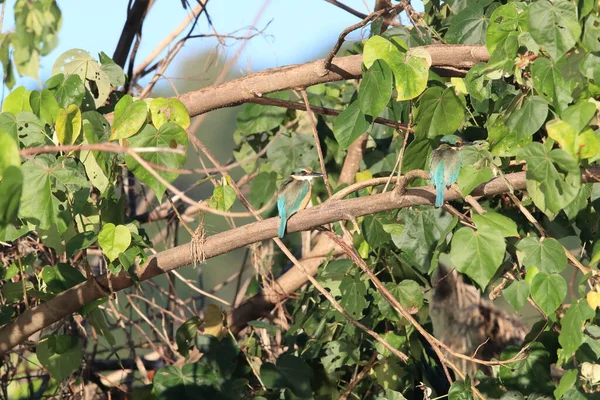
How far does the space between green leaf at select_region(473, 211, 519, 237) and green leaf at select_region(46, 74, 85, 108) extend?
4.39 ft

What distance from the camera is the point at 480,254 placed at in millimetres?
2277

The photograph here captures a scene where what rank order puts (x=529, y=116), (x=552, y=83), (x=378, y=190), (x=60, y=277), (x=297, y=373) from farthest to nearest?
(x=297, y=373), (x=378, y=190), (x=60, y=277), (x=529, y=116), (x=552, y=83)

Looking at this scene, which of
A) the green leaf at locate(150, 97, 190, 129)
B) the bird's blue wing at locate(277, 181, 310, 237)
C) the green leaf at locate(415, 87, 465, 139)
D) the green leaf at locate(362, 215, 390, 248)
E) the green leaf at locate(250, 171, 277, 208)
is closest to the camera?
the green leaf at locate(150, 97, 190, 129)

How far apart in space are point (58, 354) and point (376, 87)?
5.16 feet

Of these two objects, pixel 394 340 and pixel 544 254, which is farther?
pixel 394 340

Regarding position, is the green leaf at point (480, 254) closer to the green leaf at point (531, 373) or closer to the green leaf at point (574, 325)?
the green leaf at point (574, 325)

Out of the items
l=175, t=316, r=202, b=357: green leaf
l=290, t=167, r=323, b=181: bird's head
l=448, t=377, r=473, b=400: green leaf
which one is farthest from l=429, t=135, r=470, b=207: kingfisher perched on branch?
l=175, t=316, r=202, b=357: green leaf

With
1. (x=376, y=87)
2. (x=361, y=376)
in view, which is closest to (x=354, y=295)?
(x=361, y=376)

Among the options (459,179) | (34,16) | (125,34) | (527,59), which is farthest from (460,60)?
(125,34)

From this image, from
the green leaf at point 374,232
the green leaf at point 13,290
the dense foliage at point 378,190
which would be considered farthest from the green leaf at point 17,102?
the green leaf at point 374,232

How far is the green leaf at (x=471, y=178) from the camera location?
2.27 m

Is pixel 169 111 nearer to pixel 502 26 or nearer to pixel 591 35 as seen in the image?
pixel 502 26

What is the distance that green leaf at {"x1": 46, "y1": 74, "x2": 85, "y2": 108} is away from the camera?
2631mm

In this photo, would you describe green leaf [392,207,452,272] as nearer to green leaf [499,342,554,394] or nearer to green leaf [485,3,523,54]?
green leaf [499,342,554,394]
